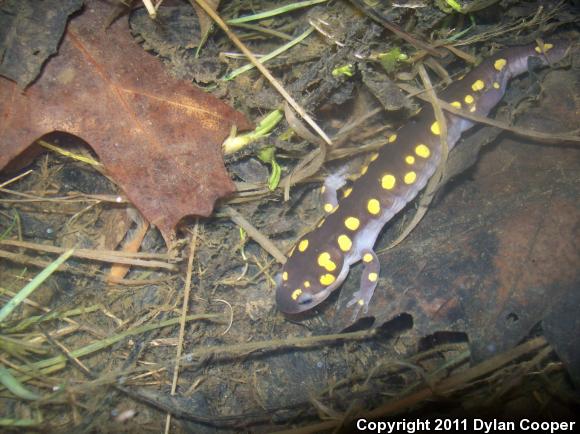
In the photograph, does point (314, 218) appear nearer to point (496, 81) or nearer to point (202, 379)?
point (202, 379)

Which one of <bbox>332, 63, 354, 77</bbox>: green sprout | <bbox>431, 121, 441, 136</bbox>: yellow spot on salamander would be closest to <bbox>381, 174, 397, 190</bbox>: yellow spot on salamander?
<bbox>431, 121, 441, 136</bbox>: yellow spot on salamander

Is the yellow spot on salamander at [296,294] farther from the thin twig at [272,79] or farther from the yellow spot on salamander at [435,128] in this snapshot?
the yellow spot on salamander at [435,128]

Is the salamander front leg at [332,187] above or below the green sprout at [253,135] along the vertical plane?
below

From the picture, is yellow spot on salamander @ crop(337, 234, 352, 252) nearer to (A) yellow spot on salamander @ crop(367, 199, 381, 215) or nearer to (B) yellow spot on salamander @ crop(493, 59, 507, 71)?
(A) yellow spot on salamander @ crop(367, 199, 381, 215)

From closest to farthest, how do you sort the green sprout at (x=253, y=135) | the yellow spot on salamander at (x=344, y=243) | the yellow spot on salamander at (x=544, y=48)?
the green sprout at (x=253, y=135) < the yellow spot on salamander at (x=544, y=48) < the yellow spot on salamander at (x=344, y=243)

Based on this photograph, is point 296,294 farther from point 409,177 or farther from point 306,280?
point 409,177

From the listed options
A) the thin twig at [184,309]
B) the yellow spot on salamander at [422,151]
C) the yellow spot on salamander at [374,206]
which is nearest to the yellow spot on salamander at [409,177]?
the yellow spot on salamander at [422,151]

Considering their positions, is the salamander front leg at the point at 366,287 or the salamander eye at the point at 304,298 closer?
the salamander front leg at the point at 366,287

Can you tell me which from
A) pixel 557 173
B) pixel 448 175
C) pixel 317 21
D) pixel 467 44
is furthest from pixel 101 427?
pixel 467 44
